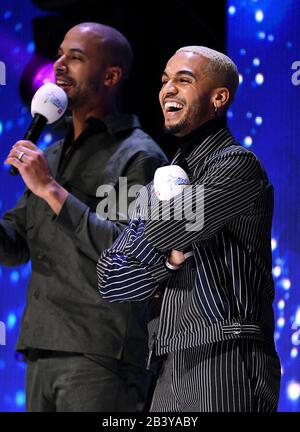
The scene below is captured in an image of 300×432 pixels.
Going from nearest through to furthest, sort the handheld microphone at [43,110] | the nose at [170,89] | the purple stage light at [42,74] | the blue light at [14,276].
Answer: the nose at [170,89]
the handheld microphone at [43,110]
the purple stage light at [42,74]
the blue light at [14,276]

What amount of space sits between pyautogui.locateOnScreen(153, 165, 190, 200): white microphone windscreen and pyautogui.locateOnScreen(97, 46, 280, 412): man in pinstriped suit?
1.4 inches

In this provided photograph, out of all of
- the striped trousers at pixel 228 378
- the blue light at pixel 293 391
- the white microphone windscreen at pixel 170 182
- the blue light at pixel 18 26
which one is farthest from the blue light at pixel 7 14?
the striped trousers at pixel 228 378

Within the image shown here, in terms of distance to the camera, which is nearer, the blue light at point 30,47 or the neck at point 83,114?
the neck at point 83,114

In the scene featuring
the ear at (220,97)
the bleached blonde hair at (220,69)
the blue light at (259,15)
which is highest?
the blue light at (259,15)

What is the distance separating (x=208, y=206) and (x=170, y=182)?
16cm

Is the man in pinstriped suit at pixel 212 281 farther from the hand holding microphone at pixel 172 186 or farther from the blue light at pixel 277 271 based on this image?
the blue light at pixel 277 271

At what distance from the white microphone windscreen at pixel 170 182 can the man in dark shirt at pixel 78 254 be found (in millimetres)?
590

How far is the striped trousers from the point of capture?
2.25 metres

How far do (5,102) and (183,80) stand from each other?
1565 millimetres

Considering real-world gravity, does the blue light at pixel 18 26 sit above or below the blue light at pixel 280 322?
above

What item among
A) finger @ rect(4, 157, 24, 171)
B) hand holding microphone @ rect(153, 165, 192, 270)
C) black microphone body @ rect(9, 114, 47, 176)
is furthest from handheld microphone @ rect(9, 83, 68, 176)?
hand holding microphone @ rect(153, 165, 192, 270)

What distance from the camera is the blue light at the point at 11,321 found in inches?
156

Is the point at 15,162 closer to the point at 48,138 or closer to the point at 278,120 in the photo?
the point at 278,120

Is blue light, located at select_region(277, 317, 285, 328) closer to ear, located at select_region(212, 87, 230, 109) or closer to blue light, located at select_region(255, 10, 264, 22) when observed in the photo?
ear, located at select_region(212, 87, 230, 109)
